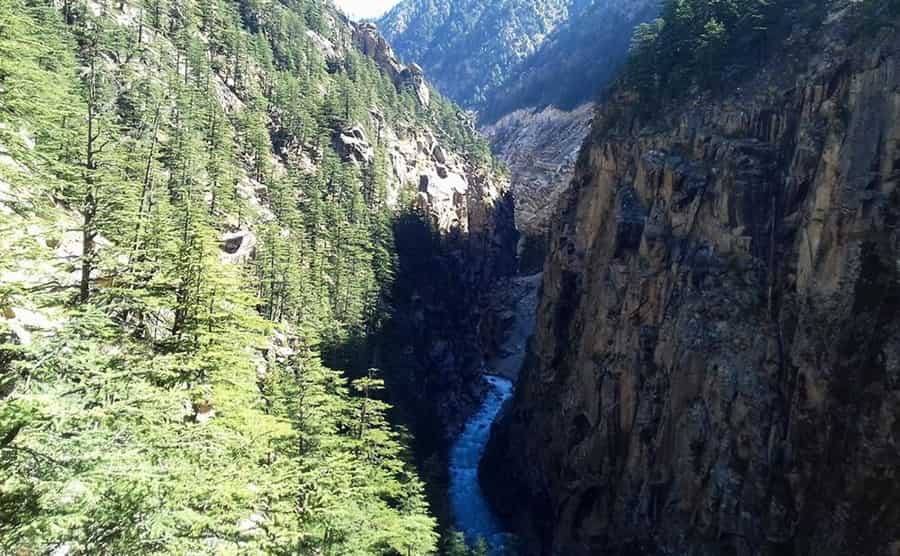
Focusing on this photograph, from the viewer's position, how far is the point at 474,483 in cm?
5422

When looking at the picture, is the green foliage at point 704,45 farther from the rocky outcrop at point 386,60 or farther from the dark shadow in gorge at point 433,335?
the rocky outcrop at point 386,60

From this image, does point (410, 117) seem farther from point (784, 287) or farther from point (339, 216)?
point (784, 287)

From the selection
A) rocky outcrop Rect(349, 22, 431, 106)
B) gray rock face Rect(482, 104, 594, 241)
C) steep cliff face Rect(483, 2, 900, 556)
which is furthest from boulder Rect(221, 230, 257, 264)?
rocky outcrop Rect(349, 22, 431, 106)

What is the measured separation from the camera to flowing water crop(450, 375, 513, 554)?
45.7 m

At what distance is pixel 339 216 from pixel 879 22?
51208mm

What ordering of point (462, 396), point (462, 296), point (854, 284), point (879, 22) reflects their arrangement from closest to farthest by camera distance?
1. point (854, 284)
2. point (879, 22)
3. point (462, 396)
4. point (462, 296)

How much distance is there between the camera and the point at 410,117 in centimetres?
11062

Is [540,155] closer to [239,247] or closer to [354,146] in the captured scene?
[354,146]

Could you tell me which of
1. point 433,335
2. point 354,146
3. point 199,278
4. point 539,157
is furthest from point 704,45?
point 539,157

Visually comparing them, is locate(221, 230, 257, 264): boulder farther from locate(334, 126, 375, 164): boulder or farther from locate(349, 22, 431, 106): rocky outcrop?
locate(349, 22, 431, 106): rocky outcrop

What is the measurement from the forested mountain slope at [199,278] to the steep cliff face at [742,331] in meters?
13.3

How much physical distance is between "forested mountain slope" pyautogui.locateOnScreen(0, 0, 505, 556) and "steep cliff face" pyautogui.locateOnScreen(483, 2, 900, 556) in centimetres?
1326

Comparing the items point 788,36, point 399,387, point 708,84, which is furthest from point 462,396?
point 788,36

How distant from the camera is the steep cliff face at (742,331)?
80.8ft
